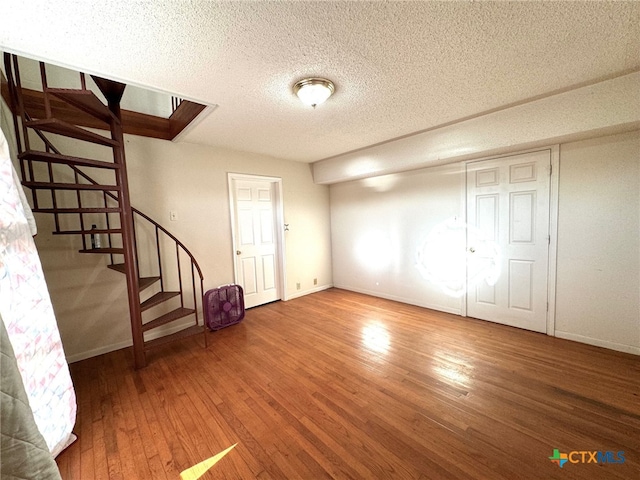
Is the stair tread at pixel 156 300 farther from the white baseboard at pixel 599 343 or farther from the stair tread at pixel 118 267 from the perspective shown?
the white baseboard at pixel 599 343

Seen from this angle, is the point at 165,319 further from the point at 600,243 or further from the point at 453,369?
the point at 600,243

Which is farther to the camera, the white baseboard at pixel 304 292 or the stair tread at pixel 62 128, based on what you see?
the white baseboard at pixel 304 292

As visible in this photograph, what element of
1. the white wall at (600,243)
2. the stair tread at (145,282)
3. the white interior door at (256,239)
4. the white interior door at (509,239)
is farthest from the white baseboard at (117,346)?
the white wall at (600,243)

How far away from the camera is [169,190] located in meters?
3.10

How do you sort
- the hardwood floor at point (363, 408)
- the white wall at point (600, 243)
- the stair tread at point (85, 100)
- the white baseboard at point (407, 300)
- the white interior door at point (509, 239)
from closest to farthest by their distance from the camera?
the hardwood floor at point (363, 408), the stair tread at point (85, 100), the white wall at point (600, 243), the white interior door at point (509, 239), the white baseboard at point (407, 300)

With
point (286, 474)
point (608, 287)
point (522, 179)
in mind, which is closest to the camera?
point (286, 474)

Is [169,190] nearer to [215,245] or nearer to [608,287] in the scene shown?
[215,245]

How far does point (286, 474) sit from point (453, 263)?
3.05 m

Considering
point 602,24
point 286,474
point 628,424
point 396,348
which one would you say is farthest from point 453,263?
point 286,474

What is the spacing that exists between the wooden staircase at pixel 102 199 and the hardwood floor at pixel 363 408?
63cm

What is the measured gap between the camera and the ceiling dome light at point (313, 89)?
1875 mm

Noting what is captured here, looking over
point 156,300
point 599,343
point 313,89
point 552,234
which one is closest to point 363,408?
point 156,300

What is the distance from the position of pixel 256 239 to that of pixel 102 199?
1.95 metres

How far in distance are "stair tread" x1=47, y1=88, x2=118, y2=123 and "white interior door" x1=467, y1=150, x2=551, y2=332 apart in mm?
3862
